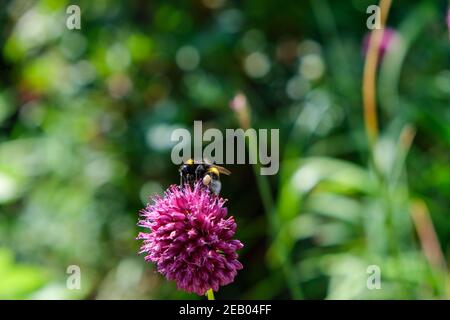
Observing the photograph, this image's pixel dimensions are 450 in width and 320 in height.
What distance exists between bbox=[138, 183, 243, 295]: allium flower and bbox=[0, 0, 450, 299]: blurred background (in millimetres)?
1409

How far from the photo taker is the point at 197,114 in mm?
2838

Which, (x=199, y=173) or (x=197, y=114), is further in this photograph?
(x=197, y=114)

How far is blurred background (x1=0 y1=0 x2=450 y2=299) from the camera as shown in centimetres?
246

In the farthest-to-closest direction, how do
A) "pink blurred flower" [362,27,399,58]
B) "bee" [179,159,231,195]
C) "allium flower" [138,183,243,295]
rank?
"pink blurred flower" [362,27,399,58] → "bee" [179,159,231,195] → "allium flower" [138,183,243,295]

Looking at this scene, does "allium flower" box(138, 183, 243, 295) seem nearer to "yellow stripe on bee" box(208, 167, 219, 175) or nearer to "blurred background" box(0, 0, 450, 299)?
"yellow stripe on bee" box(208, 167, 219, 175)

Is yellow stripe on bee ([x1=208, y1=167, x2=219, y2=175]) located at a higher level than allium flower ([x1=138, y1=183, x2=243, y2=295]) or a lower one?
higher

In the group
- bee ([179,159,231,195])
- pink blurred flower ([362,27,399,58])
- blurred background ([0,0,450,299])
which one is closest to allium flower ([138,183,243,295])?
bee ([179,159,231,195])

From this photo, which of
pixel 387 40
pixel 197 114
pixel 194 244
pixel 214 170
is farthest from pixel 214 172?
pixel 197 114

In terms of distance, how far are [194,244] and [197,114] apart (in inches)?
77.5

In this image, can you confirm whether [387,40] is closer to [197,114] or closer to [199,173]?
[197,114]

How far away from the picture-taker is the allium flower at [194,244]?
2.89 ft

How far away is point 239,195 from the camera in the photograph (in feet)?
9.19
